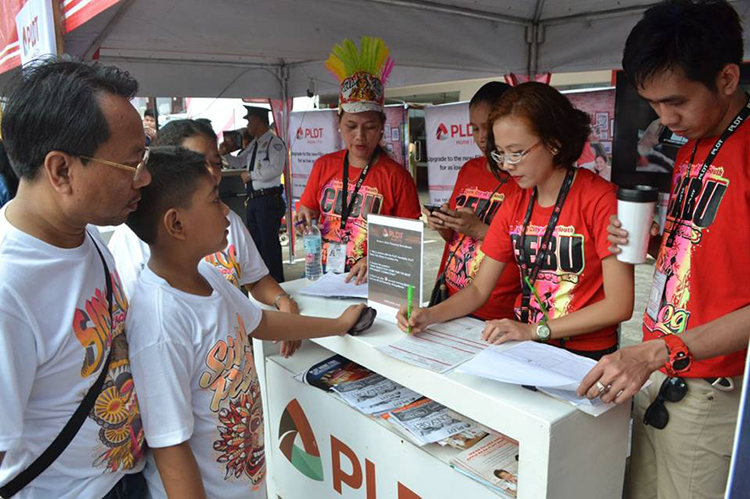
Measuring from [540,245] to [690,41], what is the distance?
629 mm

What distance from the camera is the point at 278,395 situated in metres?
1.95

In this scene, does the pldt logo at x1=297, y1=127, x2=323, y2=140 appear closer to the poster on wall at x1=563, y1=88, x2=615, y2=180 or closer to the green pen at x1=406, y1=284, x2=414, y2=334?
the poster on wall at x1=563, y1=88, x2=615, y2=180

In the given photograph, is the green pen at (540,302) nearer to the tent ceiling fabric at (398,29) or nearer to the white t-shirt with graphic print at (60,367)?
the white t-shirt with graphic print at (60,367)

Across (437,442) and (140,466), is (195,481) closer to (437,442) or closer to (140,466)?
(140,466)

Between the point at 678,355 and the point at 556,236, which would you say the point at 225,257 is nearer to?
the point at 556,236

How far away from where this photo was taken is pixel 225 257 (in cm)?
177

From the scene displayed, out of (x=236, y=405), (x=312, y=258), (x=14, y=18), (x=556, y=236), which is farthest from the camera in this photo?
(x=14, y=18)

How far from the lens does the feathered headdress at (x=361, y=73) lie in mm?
2471

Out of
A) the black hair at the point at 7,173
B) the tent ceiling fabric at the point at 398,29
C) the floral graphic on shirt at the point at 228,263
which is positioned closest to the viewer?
the floral graphic on shirt at the point at 228,263

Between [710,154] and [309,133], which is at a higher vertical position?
[309,133]

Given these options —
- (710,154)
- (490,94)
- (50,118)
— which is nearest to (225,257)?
(50,118)

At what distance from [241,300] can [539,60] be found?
330cm

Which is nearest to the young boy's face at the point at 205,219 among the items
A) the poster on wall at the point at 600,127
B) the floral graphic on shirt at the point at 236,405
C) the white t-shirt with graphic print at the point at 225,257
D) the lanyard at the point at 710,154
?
the floral graphic on shirt at the point at 236,405

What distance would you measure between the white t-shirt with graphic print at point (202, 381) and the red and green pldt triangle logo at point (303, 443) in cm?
45
